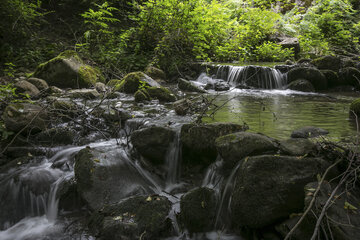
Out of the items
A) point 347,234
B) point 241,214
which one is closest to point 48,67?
point 241,214

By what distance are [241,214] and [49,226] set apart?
234 cm

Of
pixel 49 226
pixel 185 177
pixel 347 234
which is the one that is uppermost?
pixel 347 234

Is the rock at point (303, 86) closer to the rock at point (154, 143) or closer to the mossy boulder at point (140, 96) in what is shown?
the mossy boulder at point (140, 96)

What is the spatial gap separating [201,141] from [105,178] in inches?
56.3

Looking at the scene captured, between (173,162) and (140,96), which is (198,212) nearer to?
(173,162)

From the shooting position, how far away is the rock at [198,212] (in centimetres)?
301

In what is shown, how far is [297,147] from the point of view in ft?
10.2

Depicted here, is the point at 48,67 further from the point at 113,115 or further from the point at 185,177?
the point at 185,177

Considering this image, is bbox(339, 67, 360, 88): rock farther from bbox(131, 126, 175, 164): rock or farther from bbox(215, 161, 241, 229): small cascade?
bbox(215, 161, 241, 229): small cascade

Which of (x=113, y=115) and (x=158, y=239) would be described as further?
(x=113, y=115)

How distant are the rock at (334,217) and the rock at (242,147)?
76cm

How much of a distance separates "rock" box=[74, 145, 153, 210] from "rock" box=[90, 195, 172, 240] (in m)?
0.37

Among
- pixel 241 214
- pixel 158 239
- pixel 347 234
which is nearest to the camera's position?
pixel 347 234

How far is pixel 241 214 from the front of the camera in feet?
8.79
